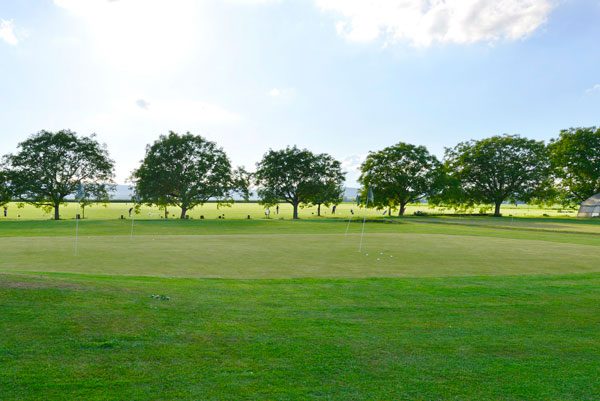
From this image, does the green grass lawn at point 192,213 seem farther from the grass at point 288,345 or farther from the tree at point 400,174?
the grass at point 288,345

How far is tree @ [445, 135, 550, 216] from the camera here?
86.8 metres

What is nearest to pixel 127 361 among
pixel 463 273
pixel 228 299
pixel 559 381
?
pixel 228 299

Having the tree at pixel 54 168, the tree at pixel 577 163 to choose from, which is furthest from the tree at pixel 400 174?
the tree at pixel 54 168

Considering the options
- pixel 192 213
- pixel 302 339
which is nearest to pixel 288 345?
pixel 302 339

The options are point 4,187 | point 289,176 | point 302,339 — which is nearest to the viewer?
point 302,339

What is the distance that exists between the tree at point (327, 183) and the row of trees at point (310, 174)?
0.58 feet

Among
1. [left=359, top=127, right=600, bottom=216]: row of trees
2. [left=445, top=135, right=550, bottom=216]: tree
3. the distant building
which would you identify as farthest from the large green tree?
the distant building

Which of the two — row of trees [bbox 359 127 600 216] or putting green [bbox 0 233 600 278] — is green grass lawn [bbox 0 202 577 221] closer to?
row of trees [bbox 359 127 600 216]

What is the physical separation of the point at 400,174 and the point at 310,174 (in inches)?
630

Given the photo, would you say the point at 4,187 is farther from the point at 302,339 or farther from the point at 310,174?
the point at 302,339

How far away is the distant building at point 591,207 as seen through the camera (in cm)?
7869

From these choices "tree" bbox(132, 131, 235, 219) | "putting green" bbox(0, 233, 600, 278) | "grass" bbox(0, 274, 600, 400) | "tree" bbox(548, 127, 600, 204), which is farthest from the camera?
"tree" bbox(548, 127, 600, 204)

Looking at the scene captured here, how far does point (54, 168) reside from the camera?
211 ft

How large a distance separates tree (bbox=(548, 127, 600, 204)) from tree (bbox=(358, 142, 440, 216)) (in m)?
24.4
